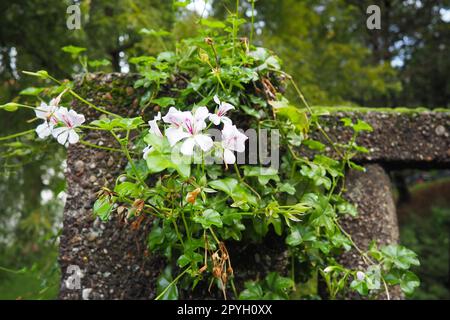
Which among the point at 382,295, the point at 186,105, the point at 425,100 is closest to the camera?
the point at 186,105

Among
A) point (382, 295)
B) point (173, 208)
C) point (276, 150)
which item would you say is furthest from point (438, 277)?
point (173, 208)

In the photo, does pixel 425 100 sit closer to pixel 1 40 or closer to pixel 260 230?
pixel 1 40

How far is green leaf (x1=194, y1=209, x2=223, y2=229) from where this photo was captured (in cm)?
96

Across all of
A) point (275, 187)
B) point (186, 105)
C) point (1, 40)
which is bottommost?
point (275, 187)

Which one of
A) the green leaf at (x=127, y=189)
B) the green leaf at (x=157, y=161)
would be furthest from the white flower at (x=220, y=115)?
the green leaf at (x=127, y=189)

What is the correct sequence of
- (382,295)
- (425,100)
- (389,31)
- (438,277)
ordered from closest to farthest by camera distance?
(382,295) → (438,277) → (425,100) → (389,31)

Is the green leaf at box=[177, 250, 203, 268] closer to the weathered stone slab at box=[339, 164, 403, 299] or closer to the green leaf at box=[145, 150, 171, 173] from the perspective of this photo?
the green leaf at box=[145, 150, 171, 173]

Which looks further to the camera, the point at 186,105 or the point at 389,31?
the point at 389,31

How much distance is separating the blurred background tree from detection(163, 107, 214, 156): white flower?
540 mm

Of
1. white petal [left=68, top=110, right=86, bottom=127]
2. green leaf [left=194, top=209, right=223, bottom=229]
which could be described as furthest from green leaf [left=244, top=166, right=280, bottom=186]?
white petal [left=68, top=110, right=86, bottom=127]

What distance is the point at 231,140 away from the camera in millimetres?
928

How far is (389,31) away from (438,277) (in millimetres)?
4069

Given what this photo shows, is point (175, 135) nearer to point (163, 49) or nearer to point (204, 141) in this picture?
point (204, 141)

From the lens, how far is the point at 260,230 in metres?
1.22
